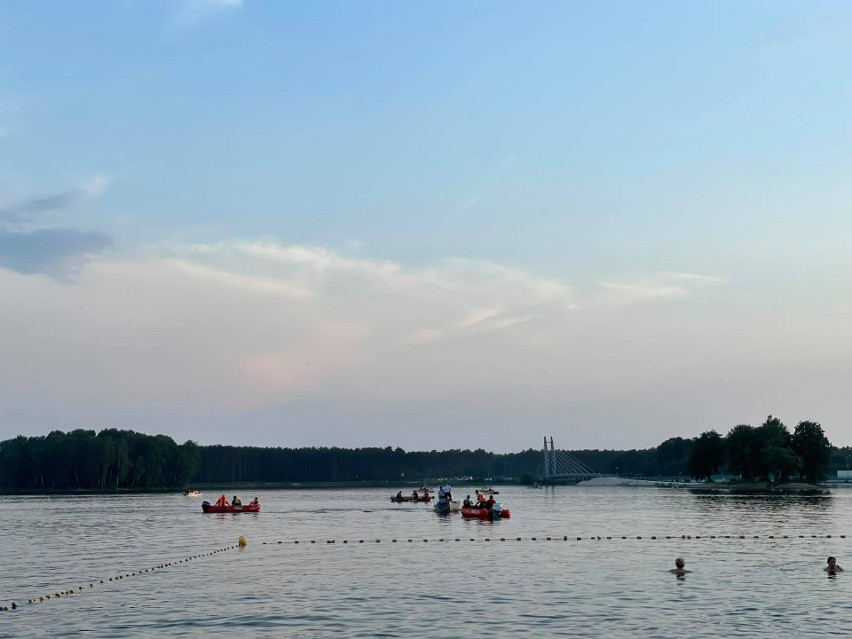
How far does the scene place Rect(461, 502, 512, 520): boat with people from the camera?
100m

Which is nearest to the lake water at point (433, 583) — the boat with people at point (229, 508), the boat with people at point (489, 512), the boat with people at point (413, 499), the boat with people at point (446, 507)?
the boat with people at point (489, 512)

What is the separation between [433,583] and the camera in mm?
46750

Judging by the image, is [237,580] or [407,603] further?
[237,580]

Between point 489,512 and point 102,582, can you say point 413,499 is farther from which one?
point 102,582

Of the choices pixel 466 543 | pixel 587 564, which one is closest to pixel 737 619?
pixel 587 564

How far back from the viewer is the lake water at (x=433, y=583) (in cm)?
3488

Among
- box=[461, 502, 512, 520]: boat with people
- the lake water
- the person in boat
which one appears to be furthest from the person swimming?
box=[461, 502, 512, 520]: boat with people

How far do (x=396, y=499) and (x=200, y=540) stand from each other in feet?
280

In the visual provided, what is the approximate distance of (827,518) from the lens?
101 m

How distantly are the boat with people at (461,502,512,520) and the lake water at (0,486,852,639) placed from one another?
1385 cm

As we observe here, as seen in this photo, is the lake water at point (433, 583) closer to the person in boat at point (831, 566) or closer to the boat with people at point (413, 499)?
the person in boat at point (831, 566)

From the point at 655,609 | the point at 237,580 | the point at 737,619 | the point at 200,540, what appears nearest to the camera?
the point at 737,619

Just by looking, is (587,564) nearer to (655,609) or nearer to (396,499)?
(655,609)

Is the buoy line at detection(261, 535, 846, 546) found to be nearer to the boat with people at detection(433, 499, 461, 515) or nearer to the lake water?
the lake water
